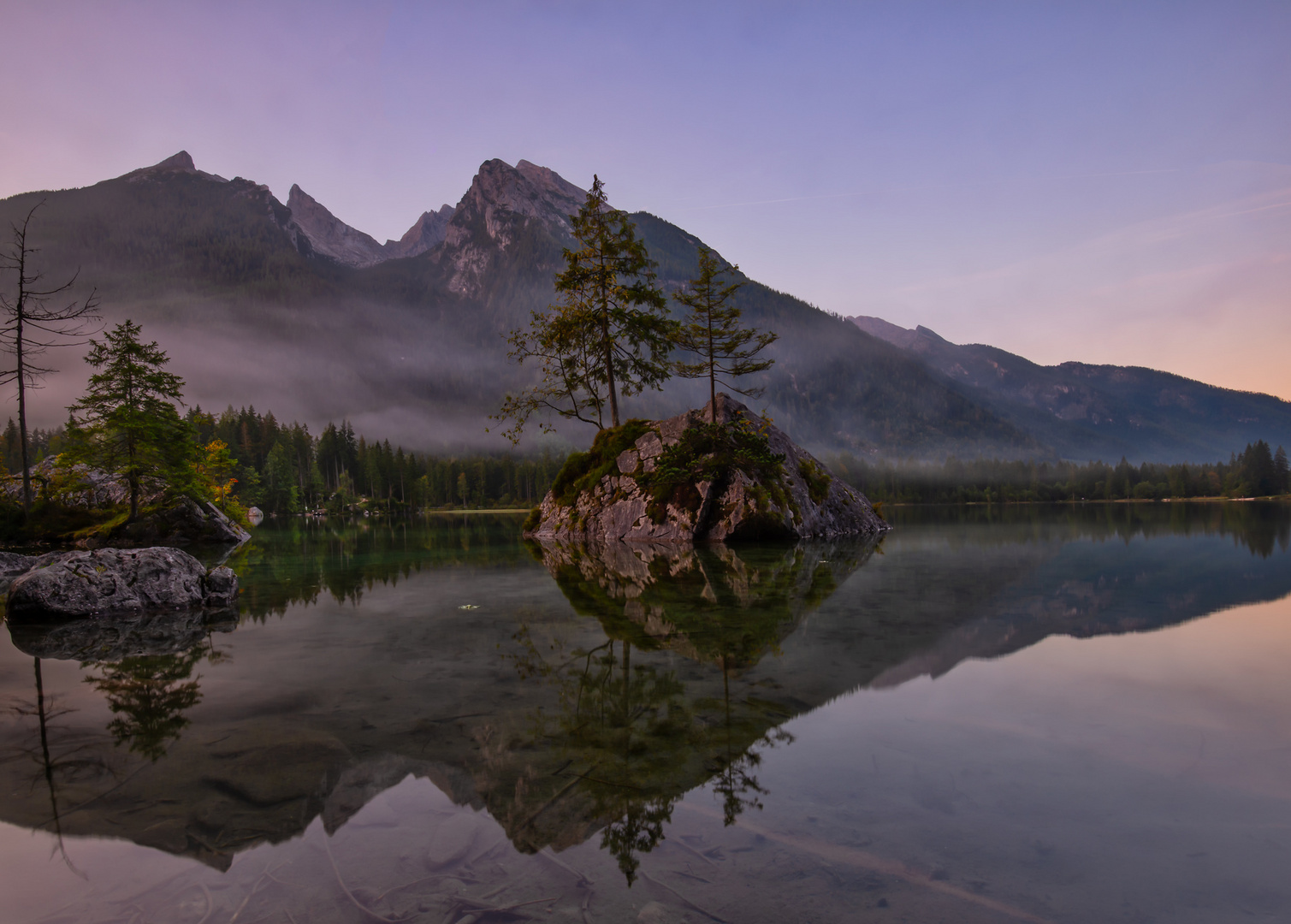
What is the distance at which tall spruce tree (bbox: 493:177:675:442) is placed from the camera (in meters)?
28.3

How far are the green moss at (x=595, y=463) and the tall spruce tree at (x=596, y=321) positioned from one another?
1.11 m

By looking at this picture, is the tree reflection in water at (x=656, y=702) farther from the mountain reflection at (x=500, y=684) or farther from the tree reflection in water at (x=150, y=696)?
the tree reflection in water at (x=150, y=696)

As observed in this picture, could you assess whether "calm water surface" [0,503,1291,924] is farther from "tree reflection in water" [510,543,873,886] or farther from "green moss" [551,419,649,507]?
"green moss" [551,419,649,507]

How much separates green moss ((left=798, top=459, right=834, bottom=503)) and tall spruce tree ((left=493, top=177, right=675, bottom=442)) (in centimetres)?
843

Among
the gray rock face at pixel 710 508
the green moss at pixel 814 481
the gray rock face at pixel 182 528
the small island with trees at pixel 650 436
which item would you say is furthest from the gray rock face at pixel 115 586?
the green moss at pixel 814 481

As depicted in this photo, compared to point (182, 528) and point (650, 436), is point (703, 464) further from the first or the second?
point (182, 528)

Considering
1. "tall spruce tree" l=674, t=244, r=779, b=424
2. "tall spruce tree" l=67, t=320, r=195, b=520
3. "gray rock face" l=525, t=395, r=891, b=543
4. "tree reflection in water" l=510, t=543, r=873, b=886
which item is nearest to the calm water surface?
"tree reflection in water" l=510, t=543, r=873, b=886

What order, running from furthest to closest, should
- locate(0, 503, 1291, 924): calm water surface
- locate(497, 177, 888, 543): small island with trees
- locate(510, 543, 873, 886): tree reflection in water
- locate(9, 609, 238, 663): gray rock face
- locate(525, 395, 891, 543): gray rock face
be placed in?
1. locate(497, 177, 888, 543): small island with trees
2. locate(525, 395, 891, 543): gray rock face
3. locate(9, 609, 238, 663): gray rock face
4. locate(510, 543, 873, 886): tree reflection in water
5. locate(0, 503, 1291, 924): calm water surface

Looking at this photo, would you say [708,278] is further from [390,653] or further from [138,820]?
[138,820]

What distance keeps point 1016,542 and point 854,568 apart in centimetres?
1166

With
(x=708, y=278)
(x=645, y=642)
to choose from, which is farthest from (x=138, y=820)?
(x=708, y=278)

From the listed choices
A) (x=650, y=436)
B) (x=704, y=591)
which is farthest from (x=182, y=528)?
(x=704, y=591)

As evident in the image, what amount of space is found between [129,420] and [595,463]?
21.6m

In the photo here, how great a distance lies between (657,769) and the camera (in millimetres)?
3811
